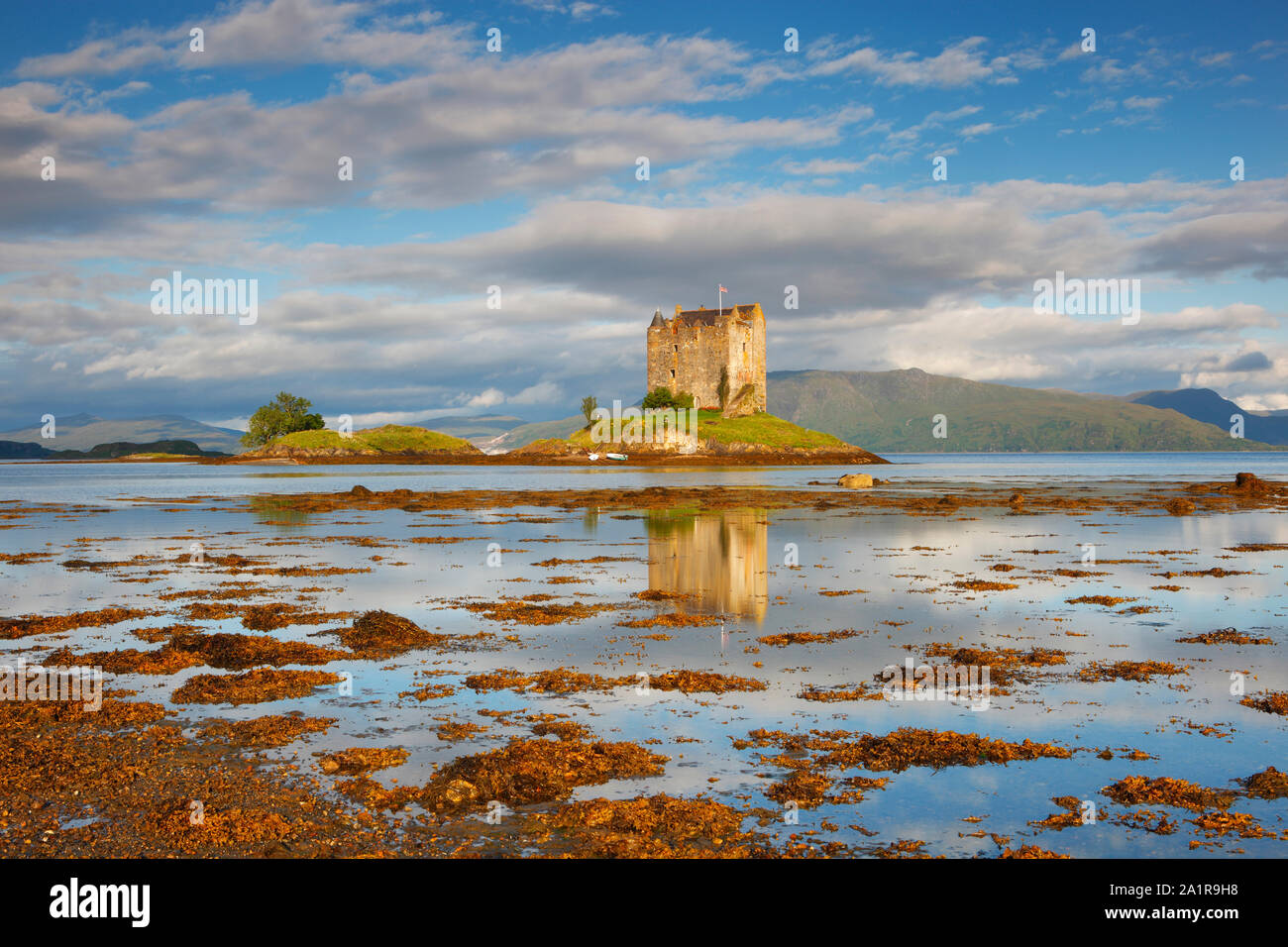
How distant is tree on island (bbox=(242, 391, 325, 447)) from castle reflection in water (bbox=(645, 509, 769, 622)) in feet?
559

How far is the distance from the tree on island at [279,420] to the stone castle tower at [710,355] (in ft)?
266

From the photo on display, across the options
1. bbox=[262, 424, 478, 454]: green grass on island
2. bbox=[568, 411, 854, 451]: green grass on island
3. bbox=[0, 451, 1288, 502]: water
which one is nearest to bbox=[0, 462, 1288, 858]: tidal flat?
bbox=[0, 451, 1288, 502]: water

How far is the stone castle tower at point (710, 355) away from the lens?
16788cm

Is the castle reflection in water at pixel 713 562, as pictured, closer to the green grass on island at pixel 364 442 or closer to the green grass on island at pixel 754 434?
the green grass on island at pixel 754 434

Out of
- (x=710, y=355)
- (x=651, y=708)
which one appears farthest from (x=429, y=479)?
(x=651, y=708)

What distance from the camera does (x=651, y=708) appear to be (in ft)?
35.2

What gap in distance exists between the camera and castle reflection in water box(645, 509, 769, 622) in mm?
18812

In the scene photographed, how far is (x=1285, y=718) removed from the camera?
10164 millimetres

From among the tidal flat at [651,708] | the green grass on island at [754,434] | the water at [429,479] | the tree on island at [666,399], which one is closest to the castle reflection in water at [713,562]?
the tidal flat at [651,708]

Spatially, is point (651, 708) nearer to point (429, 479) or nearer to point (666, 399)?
point (429, 479)
